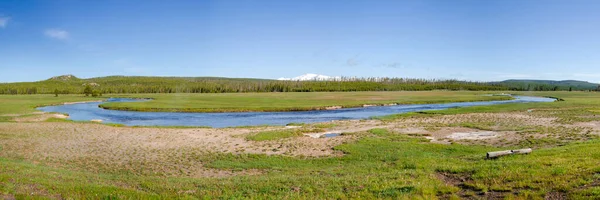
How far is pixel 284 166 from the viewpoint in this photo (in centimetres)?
2142

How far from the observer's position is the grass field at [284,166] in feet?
42.9

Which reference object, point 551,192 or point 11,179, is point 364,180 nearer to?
point 551,192

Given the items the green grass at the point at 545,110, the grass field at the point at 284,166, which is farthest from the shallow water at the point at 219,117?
the grass field at the point at 284,166

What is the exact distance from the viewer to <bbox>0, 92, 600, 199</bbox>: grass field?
42.9 ft

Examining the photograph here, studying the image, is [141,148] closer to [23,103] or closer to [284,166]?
[284,166]

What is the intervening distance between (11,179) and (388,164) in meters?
16.7

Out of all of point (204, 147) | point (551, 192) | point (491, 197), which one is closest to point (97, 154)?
point (204, 147)

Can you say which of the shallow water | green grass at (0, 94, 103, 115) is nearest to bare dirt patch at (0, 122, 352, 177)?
the shallow water

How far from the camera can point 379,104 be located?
88250mm

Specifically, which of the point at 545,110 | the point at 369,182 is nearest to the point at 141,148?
the point at 369,182

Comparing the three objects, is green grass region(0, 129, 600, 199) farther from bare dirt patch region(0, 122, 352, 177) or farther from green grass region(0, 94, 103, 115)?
green grass region(0, 94, 103, 115)

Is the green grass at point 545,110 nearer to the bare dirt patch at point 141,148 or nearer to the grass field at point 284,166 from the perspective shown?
the grass field at point 284,166

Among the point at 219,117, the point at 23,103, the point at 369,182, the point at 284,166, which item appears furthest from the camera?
the point at 23,103

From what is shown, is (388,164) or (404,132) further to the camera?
(404,132)
